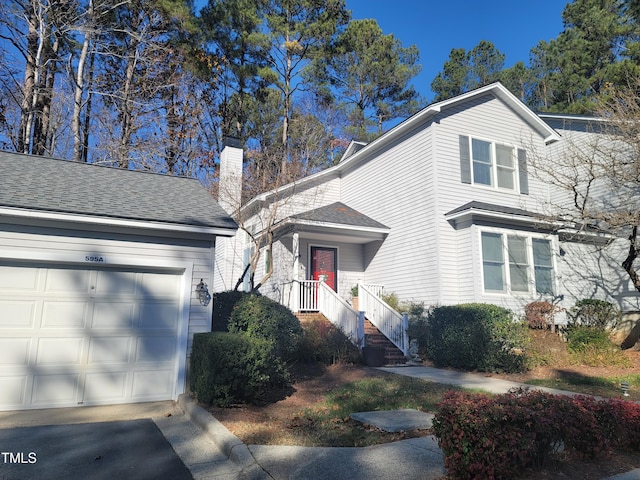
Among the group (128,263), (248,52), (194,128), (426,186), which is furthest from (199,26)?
(128,263)

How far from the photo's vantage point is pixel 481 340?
32.7 feet

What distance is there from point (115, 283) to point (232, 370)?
2637 mm

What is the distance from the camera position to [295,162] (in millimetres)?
16578

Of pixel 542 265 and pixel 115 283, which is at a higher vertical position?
pixel 542 265

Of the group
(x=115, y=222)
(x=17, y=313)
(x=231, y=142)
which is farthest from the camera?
(x=231, y=142)

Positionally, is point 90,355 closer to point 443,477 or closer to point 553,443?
point 443,477

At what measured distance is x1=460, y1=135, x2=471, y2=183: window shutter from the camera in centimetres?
1324

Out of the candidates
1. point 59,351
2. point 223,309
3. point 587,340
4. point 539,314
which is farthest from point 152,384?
point 587,340

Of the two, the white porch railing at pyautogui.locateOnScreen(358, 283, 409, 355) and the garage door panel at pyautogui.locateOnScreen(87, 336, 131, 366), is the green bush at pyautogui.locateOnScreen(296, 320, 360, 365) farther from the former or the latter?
the garage door panel at pyautogui.locateOnScreen(87, 336, 131, 366)

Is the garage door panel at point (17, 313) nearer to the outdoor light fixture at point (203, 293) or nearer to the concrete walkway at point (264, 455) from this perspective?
the concrete walkway at point (264, 455)

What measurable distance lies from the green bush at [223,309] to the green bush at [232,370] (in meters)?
1.20

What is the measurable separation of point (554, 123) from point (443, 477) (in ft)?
55.6

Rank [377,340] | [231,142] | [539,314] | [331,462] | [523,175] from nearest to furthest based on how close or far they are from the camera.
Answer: [331,462], [377,340], [539,314], [523,175], [231,142]

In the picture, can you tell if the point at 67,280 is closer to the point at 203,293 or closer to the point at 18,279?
the point at 18,279
